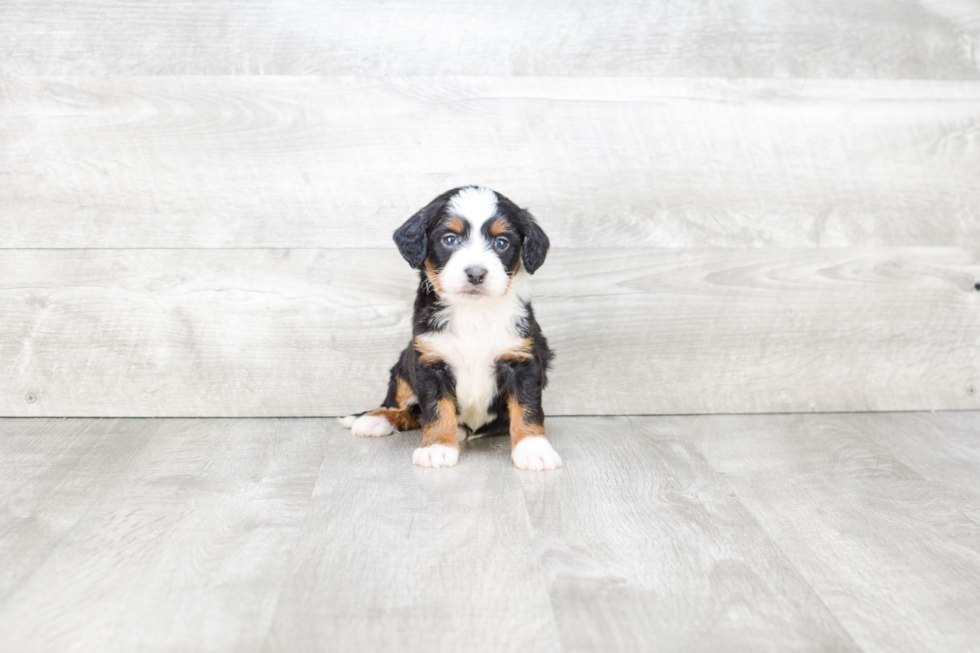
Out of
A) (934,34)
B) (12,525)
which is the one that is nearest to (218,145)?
(12,525)

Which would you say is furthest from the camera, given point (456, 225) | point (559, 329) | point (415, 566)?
point (559, 329)

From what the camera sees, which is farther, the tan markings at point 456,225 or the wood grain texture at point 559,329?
the wood grain texture at point 559,329

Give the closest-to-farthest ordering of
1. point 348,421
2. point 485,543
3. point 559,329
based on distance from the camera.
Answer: point 485,543 → point 348,421 → point 559,329

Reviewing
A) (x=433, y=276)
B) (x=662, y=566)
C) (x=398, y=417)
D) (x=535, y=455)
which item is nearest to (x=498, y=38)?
(x=433, y=276)

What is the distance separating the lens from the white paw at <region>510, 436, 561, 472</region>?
239cm

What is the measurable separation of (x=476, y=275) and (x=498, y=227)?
0.61ft

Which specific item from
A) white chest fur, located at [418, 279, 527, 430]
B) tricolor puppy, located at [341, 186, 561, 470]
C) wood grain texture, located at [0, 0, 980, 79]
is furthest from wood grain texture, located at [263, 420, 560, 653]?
wood grain texture, located at [0, 0, 980, 79]

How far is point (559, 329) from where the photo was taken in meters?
3.05

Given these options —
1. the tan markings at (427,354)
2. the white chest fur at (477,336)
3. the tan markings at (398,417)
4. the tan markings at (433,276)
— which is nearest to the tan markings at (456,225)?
the tan markings at (433,276)

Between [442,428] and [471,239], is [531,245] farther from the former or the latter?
[442,428]

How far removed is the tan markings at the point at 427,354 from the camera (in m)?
2.51

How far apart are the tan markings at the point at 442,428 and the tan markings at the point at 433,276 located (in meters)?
0.33

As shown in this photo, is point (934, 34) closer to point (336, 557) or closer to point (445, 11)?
point (445, 11)

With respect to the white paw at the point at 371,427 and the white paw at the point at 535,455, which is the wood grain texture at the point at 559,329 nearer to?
the white paw at the point at 371,427
